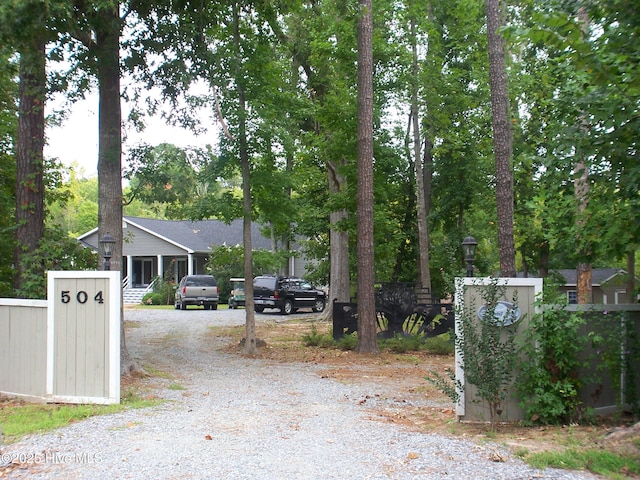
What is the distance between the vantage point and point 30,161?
1227cm

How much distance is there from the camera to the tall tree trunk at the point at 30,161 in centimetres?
1128

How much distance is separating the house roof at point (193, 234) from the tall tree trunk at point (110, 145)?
28128 mm

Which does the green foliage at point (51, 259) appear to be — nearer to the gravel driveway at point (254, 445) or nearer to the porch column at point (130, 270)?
the gravel driveway at point (254, 445)

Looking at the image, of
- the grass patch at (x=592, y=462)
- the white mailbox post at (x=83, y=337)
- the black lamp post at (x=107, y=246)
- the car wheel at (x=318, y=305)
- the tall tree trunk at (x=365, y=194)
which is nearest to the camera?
the grass patch at (x=592, y=462)

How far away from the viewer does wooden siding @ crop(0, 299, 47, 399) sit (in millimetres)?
8695

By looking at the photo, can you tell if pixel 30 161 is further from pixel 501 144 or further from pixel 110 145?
pixel 501 144

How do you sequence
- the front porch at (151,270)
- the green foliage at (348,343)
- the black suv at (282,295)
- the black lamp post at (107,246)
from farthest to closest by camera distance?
the front porch at (151,270) → the black suv at (282,295) → the green foliage at (348,343) → the black lamp post at (107,246)

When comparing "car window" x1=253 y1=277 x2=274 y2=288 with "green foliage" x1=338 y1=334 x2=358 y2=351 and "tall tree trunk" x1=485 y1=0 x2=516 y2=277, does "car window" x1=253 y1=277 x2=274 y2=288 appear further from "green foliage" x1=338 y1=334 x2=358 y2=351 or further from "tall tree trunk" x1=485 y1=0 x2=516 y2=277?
"tall tree trunk" x1=485 y1=0 x2=516 y2=277

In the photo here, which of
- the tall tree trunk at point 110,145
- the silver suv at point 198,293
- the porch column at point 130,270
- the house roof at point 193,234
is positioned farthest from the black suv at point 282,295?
the tall tree trunk at point 110,145

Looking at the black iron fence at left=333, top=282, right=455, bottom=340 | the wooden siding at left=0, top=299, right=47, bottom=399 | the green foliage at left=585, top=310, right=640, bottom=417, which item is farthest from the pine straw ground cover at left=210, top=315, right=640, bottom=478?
the wooden siding at left=0, top=299, right=47, bottom=399

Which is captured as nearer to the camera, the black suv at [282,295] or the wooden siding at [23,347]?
the wooden siding at [23,347]

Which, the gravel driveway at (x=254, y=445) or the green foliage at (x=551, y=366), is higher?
the green foliage at (x=551, y=366)

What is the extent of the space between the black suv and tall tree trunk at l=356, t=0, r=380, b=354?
15.4 metres

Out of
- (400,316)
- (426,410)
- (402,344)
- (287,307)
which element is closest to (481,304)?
(426,410)
